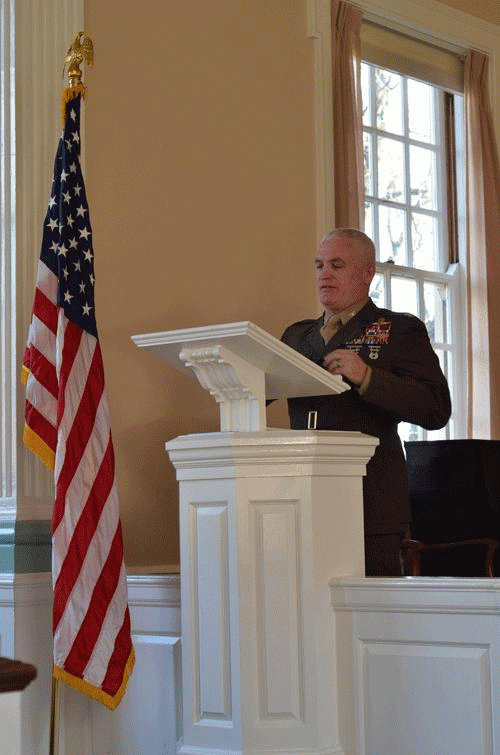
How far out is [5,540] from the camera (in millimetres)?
4156

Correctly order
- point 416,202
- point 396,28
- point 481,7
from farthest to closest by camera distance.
Answer: point 481,7 → point 416,202 → point 396,28

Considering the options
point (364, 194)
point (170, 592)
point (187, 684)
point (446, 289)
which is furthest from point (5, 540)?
point (446, 289)

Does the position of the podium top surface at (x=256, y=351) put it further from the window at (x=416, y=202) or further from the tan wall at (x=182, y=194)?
the window at (x=416, y=202)

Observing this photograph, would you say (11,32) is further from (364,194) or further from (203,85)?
(364,194)

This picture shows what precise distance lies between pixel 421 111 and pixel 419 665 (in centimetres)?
409

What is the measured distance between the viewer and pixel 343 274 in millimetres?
4078

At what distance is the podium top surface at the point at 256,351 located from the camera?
322cm

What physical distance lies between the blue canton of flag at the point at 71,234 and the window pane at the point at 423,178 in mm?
2980

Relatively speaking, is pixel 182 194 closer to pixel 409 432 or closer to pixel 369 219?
pixel 369 219

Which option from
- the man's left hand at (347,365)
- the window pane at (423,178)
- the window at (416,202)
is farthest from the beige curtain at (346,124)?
the man's left hand at (347,365)

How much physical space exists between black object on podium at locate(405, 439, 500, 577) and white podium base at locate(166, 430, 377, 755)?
2.17m

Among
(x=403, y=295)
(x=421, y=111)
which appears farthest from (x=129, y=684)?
(x=421, y=111)

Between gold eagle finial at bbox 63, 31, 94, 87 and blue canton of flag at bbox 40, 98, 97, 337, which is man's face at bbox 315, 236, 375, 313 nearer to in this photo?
blue canton of flag at bbox 40, 98, 97, 337

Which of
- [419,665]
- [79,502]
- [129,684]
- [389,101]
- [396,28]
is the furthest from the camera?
[389,101]
